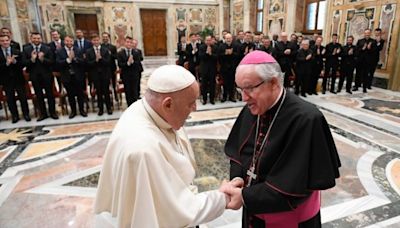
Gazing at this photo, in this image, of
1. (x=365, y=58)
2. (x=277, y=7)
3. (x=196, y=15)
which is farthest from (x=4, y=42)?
(x=196, y=15)

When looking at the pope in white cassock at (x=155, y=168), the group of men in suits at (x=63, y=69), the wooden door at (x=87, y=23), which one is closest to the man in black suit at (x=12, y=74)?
the group of men in suits at (x=63, y=69)

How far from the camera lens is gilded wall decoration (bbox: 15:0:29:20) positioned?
1108cm

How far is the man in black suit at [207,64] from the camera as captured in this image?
746cm

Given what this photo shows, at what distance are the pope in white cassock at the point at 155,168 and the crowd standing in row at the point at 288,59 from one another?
6202mm

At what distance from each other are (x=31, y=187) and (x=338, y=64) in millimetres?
8772

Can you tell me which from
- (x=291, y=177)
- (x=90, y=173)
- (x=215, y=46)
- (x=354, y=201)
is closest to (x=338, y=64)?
(x=215, y=46)

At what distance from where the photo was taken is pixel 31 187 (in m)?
3.65

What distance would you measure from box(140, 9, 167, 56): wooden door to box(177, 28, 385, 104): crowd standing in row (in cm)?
1029

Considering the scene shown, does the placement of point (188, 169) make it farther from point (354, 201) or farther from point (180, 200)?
point (354, 201)

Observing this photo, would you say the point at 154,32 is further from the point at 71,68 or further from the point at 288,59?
the point at 71,68

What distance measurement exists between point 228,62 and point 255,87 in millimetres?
6415

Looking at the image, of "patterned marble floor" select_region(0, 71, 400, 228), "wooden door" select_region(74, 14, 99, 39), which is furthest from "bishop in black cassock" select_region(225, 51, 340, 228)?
"wooden door" select_region(74, 14, 99, 39)

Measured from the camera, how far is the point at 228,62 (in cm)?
776

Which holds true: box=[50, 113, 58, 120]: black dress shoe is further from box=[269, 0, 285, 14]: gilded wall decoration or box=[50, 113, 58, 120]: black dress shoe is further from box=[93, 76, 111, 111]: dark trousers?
box=[269, 0, 285, 14]: gilded wall decoration
